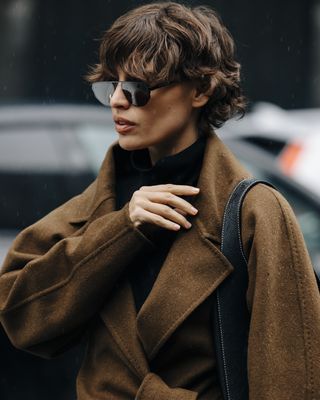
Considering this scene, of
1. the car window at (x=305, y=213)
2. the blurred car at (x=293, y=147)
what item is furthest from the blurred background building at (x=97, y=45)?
the car window at (x=305, y=213)

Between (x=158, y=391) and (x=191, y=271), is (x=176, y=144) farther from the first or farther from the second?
(x=158, y=391)

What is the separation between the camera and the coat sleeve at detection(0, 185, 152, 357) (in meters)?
2.61

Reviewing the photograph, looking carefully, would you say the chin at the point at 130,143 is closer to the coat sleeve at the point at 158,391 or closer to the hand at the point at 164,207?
the hand at the point at 164,207

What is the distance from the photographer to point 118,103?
A: 261cm

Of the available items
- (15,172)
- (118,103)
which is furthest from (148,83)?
(15,172)

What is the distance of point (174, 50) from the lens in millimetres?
2613

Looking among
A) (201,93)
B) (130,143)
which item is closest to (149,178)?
(130,143)

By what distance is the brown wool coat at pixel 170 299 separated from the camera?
2.42 metres

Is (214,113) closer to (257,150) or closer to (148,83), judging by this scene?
(148,83)

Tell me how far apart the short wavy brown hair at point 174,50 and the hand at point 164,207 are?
0.85 feet

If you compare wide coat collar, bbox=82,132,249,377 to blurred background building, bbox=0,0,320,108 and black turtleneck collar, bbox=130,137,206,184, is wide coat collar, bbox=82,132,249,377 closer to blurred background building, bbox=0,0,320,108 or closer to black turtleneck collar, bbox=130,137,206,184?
black turtleneck collar, bbox=130,137,206,184

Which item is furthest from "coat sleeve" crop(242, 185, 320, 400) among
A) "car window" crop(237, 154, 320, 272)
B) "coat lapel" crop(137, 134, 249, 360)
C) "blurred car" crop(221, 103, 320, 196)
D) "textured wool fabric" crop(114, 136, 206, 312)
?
"blurred car" crop(221, 103, 320, 196)

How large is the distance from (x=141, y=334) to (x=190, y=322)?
0.13m

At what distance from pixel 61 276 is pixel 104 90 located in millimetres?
474
